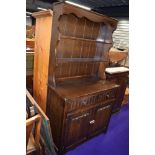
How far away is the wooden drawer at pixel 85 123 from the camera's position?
1.89 metres

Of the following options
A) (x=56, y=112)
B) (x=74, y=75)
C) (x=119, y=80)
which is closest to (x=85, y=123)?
(x=56, y=112)

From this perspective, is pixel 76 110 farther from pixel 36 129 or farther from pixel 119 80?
pixel 119 80

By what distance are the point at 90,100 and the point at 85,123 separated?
0.34 meters

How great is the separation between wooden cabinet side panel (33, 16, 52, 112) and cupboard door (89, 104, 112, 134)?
0.73m

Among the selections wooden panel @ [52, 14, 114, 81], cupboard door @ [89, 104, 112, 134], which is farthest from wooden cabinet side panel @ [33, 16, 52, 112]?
cupboard door @ [89, 104, 112, 134]

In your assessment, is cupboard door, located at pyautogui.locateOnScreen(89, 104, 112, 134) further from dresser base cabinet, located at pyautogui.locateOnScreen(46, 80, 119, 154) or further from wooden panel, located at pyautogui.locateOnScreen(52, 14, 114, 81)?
wooden panel, located at pyautogui.locateOnScreen(52, 14, 114, 81)

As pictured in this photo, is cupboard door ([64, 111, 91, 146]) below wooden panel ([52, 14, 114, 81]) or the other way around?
below

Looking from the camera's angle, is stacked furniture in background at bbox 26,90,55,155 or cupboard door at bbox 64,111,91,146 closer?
stacked furniture in background at bbox 26,90,55,155

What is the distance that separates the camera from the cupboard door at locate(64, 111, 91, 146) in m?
1.88

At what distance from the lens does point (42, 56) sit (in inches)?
81.0

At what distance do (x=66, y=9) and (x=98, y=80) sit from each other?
1224mm
